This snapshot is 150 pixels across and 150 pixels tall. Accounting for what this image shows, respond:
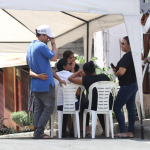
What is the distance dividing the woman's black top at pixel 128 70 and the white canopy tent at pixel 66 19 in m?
0.55

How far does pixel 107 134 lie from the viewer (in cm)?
811

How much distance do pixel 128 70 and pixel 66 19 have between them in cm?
255

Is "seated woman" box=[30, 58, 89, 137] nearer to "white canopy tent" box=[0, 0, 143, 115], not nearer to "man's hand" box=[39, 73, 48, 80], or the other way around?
"man's hand" box=[39, 73, 48, 80]

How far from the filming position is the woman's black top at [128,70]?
7.65 meters

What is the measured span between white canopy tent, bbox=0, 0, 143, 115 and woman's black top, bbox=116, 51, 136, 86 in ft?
1.81

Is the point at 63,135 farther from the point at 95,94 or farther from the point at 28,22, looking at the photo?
the point at 28,22

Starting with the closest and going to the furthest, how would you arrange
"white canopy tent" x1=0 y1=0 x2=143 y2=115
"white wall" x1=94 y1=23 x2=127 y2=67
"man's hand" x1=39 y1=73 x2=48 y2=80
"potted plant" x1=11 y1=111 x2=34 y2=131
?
"white canopy tent" x1=0 y1=0 x2=143 y2=115
"man's hand" x1=39 y1=73 x2=48 y2=80
"potted plant" x1=11 y1=111 x2=34 y2=131
"white wall" x1=94 y1=23 x2=127 y2=67

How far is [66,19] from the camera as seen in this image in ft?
31.9

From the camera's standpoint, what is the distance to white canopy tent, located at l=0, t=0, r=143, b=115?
6.64 m

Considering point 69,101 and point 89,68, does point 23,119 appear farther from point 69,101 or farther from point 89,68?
point 89,68

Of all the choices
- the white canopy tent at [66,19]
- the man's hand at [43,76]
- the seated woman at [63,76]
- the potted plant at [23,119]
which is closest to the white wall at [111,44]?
the potted plant at [23,119]
